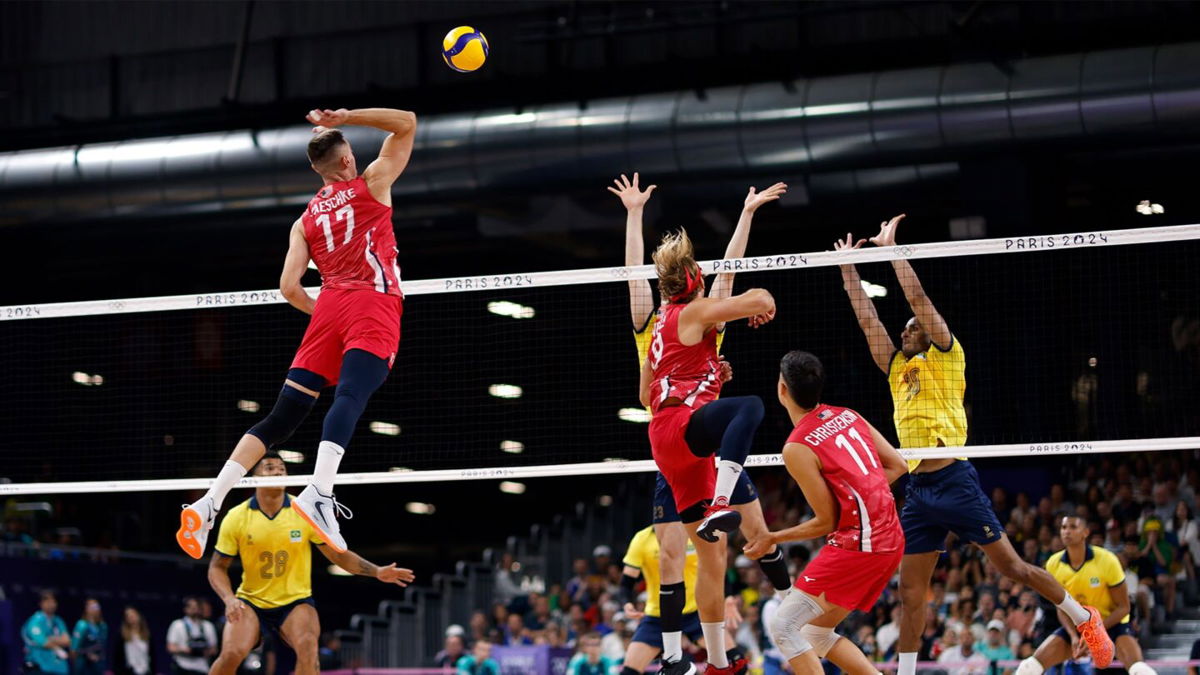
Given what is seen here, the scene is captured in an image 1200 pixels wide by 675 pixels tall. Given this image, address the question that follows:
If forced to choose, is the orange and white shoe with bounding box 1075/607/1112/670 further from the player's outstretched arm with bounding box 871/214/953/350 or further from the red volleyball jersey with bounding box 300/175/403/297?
the red volleyball jersey with bounding box 300/175/403/297

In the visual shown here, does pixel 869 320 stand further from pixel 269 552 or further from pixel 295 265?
pixel 269 552

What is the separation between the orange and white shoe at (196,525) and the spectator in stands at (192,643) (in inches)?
596

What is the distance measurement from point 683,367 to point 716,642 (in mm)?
2003

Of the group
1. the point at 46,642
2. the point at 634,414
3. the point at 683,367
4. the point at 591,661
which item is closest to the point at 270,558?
the point at 683,367

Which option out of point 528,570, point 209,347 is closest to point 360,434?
point 209,347

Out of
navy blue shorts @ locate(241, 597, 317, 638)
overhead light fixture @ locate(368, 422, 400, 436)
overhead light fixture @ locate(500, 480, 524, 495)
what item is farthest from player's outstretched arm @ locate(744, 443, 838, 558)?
overhead light fixture @ locate(500, 480, 524, 495)

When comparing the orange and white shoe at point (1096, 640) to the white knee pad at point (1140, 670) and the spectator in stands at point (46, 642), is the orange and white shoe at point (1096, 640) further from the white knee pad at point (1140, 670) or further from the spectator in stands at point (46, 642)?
the spectator in stands at point (46, 642)

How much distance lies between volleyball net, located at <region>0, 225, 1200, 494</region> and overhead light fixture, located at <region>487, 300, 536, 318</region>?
0.28ft

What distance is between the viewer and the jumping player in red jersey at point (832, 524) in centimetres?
945

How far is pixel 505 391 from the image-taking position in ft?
102

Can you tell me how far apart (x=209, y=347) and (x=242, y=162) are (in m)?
10.8

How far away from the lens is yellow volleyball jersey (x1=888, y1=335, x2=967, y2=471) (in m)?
11.7

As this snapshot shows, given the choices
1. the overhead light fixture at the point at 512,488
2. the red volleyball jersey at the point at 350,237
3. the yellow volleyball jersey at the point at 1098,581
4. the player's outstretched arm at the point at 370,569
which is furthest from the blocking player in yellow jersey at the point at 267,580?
the overhead light fixture at the point at 512,488

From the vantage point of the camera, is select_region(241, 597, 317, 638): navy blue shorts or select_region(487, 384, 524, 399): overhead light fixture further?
select_region(487, 384, 524, 399): overhead light fixture
